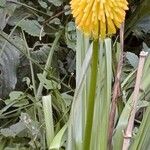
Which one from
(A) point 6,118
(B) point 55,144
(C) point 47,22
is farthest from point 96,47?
(C) point 47,22

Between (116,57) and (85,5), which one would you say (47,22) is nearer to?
(116,57)

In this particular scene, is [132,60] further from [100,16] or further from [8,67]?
[100,16]

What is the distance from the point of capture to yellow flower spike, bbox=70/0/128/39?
2.64 feet

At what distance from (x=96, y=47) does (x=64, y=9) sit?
0.94 meters

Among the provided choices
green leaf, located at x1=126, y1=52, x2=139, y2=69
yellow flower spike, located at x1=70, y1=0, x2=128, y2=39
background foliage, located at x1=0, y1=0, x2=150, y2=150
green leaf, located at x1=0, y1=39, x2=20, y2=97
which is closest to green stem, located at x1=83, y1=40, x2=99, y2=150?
yellow flower spike, located at x1=70, y1=0, x2=128, y2=39

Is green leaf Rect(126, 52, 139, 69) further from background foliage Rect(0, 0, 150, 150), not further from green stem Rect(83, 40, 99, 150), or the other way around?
green stem Rect(83, 40, 99, 150)

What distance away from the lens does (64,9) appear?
1.75m

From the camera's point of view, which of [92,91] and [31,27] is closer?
[92,91]

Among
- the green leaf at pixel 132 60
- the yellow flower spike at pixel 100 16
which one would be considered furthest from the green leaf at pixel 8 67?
the yellow flower spike at pixel 100 16

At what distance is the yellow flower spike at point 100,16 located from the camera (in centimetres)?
80

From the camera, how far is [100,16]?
0.80 metres

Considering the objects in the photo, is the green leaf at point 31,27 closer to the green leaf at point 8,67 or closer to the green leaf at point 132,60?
the green leaf at point 8,67

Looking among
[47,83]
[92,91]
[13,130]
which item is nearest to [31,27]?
[47,83]

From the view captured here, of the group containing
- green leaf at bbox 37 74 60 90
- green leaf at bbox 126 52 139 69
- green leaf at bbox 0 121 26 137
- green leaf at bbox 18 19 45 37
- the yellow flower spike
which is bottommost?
green leaf at bbox 0 121 26 137
